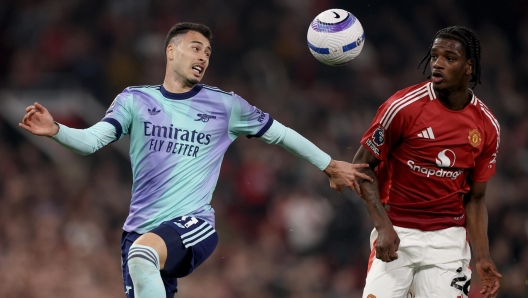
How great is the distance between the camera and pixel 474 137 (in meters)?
5.38

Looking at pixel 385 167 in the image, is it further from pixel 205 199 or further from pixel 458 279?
pixel 205 199

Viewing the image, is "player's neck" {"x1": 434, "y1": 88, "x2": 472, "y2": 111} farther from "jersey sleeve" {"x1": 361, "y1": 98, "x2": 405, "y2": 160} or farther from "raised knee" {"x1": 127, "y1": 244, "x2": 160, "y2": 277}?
"raised knee" {"x1": 127, "y1": 244, "x2": 160, "y2": 277}

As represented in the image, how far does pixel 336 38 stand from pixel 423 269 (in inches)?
69.8

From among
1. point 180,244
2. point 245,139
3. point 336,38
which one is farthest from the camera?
point 245,139

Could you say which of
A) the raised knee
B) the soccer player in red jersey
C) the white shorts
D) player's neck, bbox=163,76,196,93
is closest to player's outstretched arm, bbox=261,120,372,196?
the soccer player in red jersey

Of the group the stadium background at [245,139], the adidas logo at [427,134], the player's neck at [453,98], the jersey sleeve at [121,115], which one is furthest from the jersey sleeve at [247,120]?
the stadium background at [245,139]

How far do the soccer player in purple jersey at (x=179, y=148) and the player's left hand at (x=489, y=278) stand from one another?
3.31 feet

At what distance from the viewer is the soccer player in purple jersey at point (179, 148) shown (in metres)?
5.08

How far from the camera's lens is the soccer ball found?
592 centimetres

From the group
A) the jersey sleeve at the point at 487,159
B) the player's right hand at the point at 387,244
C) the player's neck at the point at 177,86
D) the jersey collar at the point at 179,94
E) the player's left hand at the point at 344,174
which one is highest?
the player's neck at the point at 177,86

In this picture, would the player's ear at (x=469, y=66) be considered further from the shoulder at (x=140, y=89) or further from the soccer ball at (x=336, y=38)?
the shoulder at (x=140, y=89)

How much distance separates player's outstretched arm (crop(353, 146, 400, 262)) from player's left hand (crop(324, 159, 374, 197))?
0.05m

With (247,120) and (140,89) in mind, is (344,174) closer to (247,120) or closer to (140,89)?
(247,120)

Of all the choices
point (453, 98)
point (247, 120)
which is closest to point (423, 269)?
point (453, 98)
